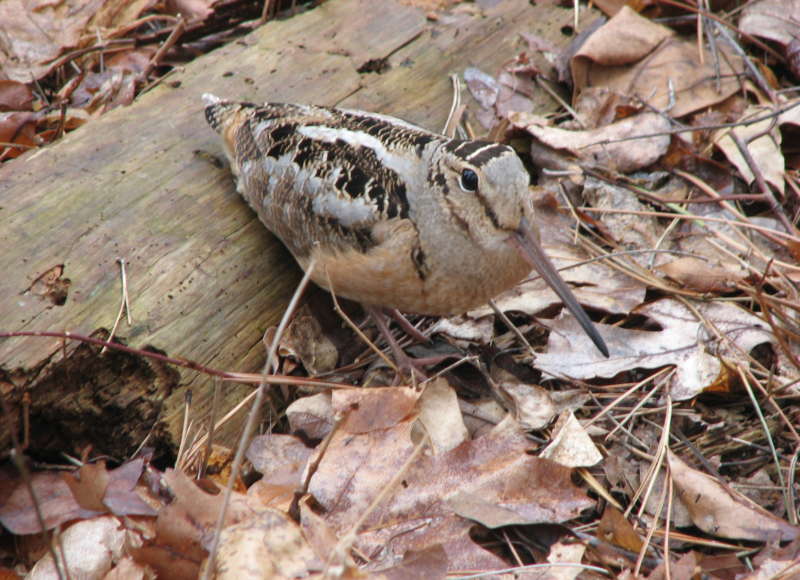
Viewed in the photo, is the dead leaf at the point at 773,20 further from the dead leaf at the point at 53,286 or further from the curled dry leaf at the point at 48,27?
the dead leaf at the point at 53,286

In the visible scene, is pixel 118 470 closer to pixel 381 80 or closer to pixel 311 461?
pixel 311 461

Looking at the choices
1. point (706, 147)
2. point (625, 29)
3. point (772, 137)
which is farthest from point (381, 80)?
point (772, 137)

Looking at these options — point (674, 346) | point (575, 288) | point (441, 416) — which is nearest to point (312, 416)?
point (441, 416)

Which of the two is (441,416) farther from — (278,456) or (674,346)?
(674,346)

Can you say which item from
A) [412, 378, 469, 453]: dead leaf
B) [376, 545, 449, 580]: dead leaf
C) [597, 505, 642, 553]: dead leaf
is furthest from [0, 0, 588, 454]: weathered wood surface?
[597, 505, 642, 553]: dead leaf

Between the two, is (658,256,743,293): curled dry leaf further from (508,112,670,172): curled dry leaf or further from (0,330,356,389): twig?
(0,330,356,389): twig

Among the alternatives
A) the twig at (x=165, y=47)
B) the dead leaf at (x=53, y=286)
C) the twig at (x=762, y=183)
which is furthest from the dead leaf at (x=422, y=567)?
the twig at (x=165, y=47)
